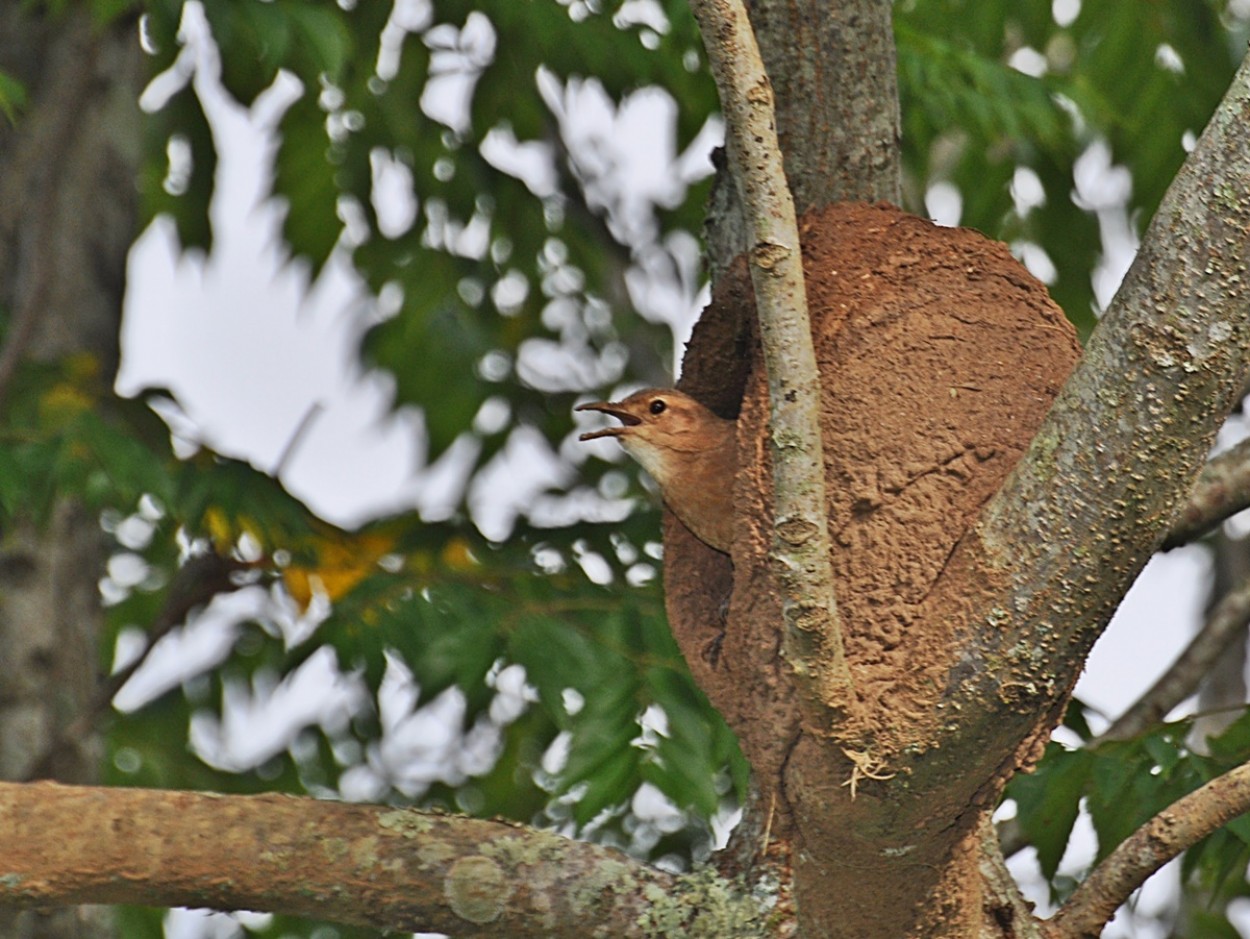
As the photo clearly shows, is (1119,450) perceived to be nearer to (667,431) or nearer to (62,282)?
(667,431)

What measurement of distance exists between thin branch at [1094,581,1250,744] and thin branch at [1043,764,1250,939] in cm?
181

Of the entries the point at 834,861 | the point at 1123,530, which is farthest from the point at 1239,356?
the point at 834,861

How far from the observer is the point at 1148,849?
3.51 metres

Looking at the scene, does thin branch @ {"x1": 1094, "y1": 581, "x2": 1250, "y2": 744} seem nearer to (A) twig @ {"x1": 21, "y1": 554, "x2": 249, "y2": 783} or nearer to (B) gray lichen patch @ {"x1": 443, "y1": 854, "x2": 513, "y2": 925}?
(B) gray lichen patch @ {"x1": 443, "y1": 854, "x2": 513, "y2": 925}

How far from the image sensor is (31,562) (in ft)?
20.1

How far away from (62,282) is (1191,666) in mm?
4133

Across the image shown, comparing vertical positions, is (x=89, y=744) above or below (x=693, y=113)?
below

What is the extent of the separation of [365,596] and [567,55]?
1.82 metres

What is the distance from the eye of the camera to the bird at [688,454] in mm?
4559

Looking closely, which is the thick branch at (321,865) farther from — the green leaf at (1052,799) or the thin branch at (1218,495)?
the thin branch at (1218,495)

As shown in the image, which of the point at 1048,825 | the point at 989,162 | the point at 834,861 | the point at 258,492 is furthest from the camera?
the point at 989,162

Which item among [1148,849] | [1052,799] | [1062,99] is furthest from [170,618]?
[1062,99]

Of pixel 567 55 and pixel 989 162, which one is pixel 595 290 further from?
pixel 567 55

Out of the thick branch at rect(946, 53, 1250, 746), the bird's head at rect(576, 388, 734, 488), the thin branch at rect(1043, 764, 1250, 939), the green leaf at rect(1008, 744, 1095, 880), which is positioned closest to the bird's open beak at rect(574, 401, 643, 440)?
the bird's head at rect(576, 388, 734, 488)
